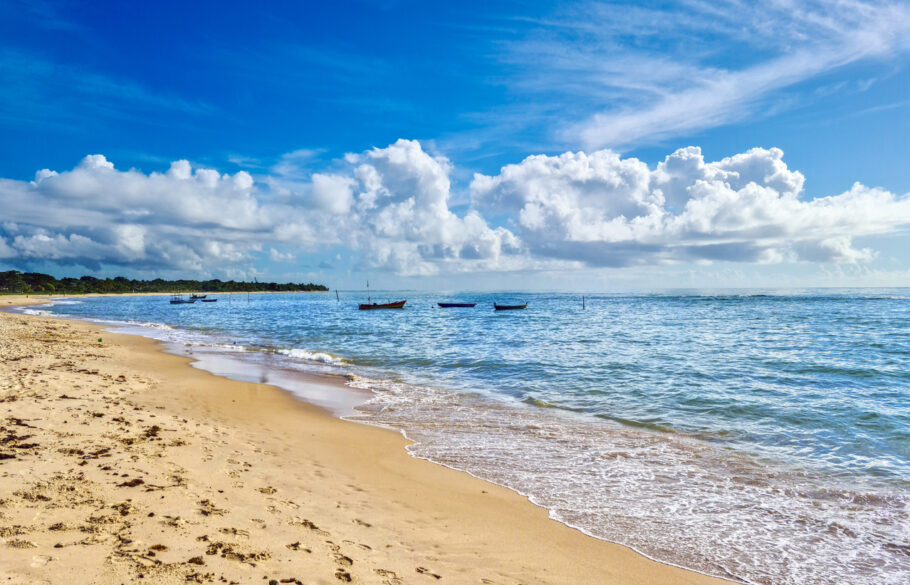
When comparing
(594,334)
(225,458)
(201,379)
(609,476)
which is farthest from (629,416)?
(594,334)

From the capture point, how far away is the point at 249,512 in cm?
620

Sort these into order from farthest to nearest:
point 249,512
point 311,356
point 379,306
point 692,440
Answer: point 379,306 → point 311,356 → point 692,440 → point 249,512

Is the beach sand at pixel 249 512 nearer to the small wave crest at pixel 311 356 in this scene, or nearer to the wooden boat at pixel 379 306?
the small wave crest at pixel 311 356

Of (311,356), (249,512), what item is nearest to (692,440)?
(249,512)

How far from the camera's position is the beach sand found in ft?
15.6

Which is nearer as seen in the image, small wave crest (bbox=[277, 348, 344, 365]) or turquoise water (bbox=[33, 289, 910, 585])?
turquoise water (bbox=[33, 289, 910, 585])

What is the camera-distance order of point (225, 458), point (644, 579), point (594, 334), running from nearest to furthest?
point (644, 579) < point (225, 458) < point (594, 334)

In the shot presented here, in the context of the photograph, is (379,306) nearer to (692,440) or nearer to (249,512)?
(692,440)

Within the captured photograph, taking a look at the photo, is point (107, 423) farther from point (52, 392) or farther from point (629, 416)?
point (629, 416)

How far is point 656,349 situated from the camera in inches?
1112

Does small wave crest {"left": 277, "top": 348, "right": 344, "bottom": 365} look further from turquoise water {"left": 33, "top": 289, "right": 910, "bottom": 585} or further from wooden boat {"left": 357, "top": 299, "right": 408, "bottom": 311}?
wooden boat {"left": 357, "top": 299, "right": 408, "bottom": 311}

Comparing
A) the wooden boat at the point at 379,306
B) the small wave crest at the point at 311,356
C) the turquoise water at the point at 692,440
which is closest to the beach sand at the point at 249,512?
the turquoise water at the point at 692,440

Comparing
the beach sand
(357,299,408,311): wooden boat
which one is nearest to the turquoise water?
the beach sand

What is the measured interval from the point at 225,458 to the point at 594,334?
1333 inches
